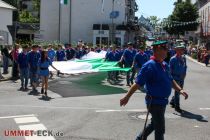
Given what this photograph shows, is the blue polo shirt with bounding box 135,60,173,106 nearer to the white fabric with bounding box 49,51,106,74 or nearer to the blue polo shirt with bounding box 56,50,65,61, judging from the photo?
the white fabric with bounding box 49,51,106,74

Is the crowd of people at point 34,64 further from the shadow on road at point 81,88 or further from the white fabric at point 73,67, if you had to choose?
the shadow on road at point 81,88

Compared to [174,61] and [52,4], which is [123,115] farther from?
[52,4]

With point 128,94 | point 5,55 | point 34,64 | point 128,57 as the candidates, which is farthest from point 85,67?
point 128,94

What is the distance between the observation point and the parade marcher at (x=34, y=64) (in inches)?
731

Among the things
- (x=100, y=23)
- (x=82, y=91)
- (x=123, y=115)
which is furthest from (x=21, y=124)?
(x=100, y=23)

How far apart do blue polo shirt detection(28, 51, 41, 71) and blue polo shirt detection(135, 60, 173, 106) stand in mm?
11529

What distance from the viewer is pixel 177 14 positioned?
279 ft

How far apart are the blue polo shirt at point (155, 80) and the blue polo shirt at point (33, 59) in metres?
11.5

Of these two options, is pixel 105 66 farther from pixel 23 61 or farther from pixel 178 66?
pixel 178 66

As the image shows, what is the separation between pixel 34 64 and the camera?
1906 centimetres

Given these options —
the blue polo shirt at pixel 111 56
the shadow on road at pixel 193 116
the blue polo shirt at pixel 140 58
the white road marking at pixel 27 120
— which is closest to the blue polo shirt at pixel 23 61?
the blue polo shirt at pixel 140 58

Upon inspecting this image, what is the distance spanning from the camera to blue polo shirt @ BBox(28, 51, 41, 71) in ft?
61.5

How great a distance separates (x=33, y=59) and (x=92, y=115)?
7030mm

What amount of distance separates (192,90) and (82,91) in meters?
4.95
